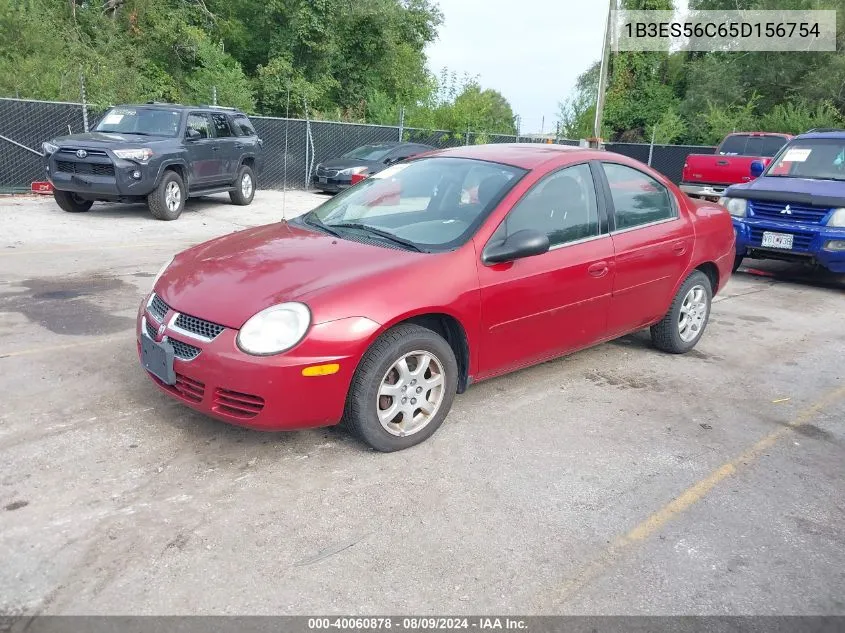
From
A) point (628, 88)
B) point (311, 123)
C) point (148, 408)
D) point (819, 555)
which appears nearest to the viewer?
point (819, 555)

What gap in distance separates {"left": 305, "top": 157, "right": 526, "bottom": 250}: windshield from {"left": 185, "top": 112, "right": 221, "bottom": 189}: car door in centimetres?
798

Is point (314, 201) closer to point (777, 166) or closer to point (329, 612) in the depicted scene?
point (777, 166)

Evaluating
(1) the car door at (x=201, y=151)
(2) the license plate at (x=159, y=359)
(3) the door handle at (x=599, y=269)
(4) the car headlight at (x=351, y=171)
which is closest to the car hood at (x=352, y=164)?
(4) the car headlight at (x=351, y=171)

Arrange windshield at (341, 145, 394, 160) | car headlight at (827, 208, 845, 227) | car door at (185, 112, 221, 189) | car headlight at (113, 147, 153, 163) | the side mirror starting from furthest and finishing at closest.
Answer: windshield at (341, 145, 394, 160) < car door at (185, 112, 221, 189) < car headlight at (113, 147, 153, 163) < car headlight at (827, 208, 845, 227) < the side mirror

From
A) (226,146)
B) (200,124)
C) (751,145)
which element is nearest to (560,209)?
(200,124)

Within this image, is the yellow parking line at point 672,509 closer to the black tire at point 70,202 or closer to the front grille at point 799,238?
the front grille at point 799,238

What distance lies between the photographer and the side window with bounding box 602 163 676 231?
4.96 metres

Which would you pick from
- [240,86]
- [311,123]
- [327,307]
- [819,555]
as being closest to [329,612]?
[327,307]

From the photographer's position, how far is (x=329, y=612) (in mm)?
2602

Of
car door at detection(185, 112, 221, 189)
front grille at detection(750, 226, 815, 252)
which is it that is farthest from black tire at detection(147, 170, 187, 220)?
front grille at detection(750, 226, 815, 252)

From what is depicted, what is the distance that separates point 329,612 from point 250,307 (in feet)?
4.95

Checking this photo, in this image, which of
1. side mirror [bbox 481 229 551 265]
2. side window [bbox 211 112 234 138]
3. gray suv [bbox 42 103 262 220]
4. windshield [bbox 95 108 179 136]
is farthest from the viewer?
side window [bbox 211 112 234 138]

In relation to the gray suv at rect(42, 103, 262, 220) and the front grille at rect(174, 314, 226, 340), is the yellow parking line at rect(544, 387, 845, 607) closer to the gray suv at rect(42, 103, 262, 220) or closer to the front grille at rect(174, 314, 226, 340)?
the front grille at rect(174, 314, 226, 340)

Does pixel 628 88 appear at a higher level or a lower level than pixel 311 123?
higher
